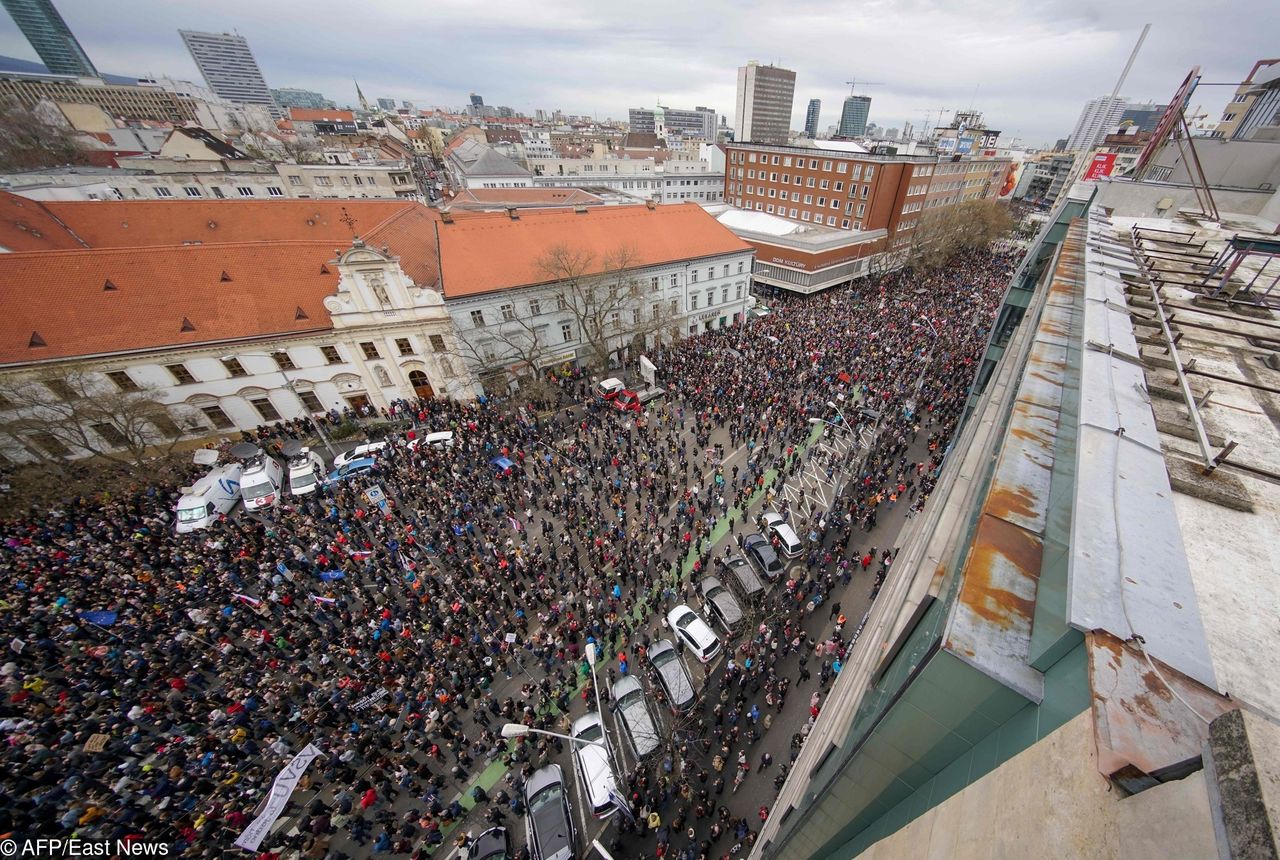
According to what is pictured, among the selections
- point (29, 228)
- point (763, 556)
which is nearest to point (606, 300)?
point (763, 556)

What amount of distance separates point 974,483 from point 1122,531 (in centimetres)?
433

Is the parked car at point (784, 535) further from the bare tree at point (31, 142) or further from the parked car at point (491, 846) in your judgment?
the bare tree at point (31, 142)

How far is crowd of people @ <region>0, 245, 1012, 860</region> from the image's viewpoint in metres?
11.7

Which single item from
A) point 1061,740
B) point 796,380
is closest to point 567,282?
point 796,380

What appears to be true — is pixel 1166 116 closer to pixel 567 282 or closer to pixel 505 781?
pixel 567 282

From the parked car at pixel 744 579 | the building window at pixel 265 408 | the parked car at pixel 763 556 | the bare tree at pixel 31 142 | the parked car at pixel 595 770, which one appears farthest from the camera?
the bare tree at pixel 31 142

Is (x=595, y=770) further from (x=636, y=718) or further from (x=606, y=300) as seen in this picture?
(x=606, y=300)

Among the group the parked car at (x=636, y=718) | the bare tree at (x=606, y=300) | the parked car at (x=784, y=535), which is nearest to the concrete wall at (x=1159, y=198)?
the parked car at (x=784, y=535)

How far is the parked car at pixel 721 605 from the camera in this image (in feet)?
51.1

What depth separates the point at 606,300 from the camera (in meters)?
30.6

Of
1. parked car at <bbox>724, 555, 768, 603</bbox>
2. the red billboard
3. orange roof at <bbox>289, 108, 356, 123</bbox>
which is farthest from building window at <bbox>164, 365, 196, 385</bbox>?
orange roof at <bbox>289, 108, 356, 123</bbox>

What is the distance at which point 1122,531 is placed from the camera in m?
3.53

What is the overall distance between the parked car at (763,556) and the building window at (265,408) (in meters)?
29.7

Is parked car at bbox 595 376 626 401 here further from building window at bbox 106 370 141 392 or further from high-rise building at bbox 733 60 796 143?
high-rise building at bbox 733 60 796 143
